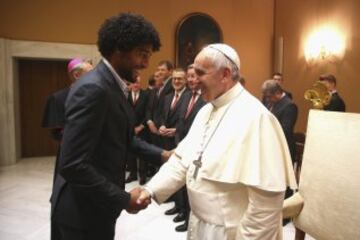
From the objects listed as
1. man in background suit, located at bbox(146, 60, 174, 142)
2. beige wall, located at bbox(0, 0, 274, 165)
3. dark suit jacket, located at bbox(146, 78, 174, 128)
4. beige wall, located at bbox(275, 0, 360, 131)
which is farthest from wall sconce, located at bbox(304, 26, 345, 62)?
dark suit jacket, located at bbox(146, 78, 174, 128)

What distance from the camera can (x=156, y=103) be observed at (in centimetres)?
503

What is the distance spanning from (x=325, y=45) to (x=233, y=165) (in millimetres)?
6450

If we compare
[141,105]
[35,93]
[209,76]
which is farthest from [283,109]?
[35,93]

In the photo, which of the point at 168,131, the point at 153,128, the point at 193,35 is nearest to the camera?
the point at 168,131

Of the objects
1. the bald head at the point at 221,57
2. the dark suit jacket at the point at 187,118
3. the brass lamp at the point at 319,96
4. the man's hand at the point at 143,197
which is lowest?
the man's hand at the point at 143,197

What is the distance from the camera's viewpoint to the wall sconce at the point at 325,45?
684cm

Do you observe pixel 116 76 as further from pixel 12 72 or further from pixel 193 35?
pixel 193 35

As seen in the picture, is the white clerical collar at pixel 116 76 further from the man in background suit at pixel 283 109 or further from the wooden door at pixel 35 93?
the wooden door at pixel 35 93

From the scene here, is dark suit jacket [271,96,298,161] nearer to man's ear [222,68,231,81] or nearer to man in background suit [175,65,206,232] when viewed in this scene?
man in background suit [175,65,206,232]

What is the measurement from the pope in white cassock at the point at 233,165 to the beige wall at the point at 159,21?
562cm

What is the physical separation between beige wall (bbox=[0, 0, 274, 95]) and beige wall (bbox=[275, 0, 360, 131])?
0.50 m

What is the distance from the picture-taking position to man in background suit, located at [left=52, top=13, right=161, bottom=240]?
1.41m

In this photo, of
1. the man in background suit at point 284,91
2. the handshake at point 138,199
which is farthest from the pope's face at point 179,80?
the handshake at point 138,199

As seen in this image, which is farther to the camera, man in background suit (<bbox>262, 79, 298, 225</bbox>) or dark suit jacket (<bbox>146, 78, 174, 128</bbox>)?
dark suit jacket (<bbox>146, 78, 174, 128</bbox>)
